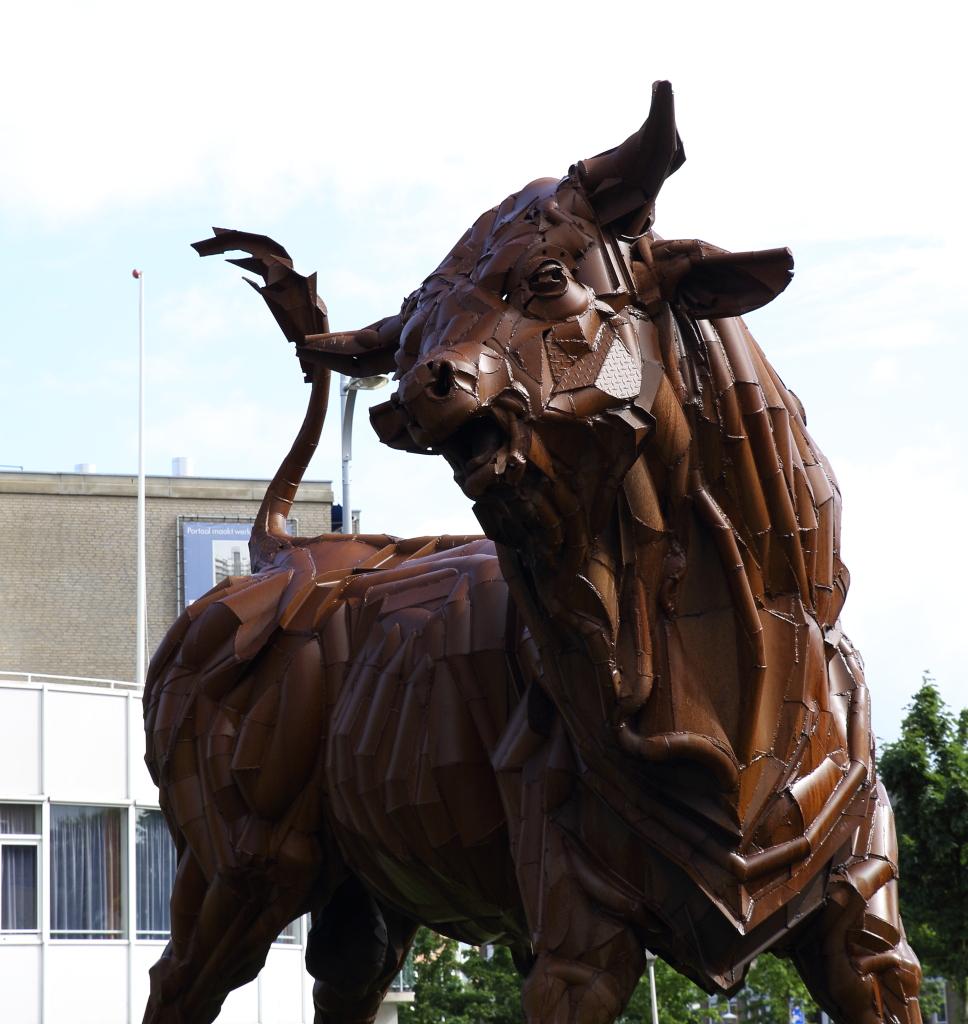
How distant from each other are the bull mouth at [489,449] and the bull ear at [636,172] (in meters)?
0.70

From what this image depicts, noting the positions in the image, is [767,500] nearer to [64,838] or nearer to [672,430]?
[672,430]

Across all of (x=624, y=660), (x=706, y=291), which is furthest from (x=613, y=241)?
(x=624, y=660)

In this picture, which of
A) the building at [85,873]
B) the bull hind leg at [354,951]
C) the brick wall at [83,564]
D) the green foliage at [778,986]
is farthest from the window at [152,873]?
the bull hind leg at [354,951]

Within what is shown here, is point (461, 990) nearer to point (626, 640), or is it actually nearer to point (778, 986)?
point (778, 986)

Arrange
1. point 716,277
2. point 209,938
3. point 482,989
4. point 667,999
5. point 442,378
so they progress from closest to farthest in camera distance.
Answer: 1. point 442,378
2. point 716,277
3. point 209,938
4. point 667,999
5. point 482,989

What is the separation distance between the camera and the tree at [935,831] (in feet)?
69.7

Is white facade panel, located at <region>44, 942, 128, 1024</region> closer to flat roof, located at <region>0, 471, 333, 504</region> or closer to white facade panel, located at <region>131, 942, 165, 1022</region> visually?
white facade panel, located at <region>131, 942, 165, 1022</region>

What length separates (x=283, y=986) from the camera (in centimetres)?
2400

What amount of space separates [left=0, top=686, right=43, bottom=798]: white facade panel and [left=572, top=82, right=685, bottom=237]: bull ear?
18850 mm

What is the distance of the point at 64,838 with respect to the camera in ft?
74.4

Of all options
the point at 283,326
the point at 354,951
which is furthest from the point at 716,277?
the point at 354,951

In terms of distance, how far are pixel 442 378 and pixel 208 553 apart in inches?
1390

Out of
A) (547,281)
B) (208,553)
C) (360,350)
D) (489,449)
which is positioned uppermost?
(208,553)

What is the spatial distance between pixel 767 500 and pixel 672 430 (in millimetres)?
376
